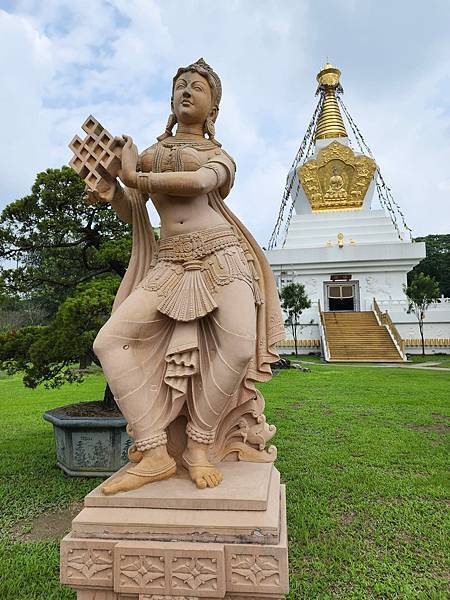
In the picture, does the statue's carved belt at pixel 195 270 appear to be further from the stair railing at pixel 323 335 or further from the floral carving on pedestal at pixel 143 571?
the stair railing at pixel 323 335

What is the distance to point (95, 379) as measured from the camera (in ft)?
43.6

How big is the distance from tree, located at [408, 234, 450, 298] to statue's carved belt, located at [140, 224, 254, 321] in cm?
3085

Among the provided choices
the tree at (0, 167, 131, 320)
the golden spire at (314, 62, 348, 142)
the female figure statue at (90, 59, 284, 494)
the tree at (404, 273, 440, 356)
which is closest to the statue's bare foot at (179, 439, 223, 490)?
the female figure statue at (90, 59, 284, 494)

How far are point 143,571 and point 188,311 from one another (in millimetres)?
1167

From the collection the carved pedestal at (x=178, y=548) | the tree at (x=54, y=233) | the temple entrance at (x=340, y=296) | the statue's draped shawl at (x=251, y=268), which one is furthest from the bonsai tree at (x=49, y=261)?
the temple entrance at (x=340, y=296)

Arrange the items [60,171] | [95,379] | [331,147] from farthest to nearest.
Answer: [331,147]
[95,379]
[60,171]

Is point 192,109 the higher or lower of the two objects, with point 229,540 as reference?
higher

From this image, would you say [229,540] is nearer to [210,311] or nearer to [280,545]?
[280,545]

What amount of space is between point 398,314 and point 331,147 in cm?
1038

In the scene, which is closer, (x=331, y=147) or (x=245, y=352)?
(x=245, y=352)

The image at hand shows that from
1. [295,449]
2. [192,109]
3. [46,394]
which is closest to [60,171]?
[192,109]

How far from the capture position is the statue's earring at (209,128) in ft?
9.36

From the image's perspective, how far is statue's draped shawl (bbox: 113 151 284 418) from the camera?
268 centimetres

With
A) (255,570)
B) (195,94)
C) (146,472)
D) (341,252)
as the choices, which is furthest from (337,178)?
(255,570)
